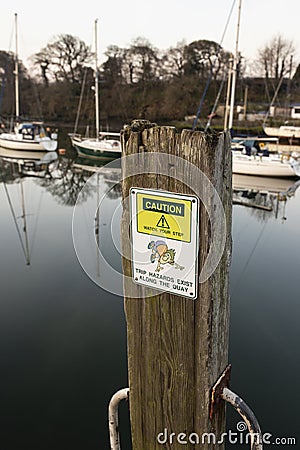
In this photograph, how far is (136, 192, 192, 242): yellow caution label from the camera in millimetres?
853

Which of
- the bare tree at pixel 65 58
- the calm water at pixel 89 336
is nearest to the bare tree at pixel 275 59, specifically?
the bare tree at pixel 65 58

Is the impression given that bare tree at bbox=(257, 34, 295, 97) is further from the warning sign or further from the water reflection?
the warning sign

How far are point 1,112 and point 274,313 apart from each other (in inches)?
1201

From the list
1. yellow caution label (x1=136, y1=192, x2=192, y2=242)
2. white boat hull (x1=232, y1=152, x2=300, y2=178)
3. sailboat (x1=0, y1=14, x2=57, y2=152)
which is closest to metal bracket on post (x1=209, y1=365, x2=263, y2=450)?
yellow caution label (x1=136, y1=192, x2=192, y2=242)

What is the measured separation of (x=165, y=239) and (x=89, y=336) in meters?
3.33

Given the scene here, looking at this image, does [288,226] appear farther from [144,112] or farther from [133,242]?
[144,112]

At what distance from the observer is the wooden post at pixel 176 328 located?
836 mm

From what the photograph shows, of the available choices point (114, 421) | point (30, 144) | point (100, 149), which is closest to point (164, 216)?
point (114, 421)

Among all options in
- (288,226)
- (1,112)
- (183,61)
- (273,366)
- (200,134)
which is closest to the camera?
(200,134)

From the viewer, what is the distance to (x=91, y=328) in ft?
13.5

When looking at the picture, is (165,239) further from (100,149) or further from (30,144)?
(30,144)

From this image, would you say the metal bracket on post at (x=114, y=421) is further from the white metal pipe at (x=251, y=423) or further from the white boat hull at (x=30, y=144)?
the white boat hull at (x=30, y=144)

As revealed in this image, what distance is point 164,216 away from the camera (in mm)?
877

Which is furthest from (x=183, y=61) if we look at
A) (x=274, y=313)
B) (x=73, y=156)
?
(x=274, y=313)
